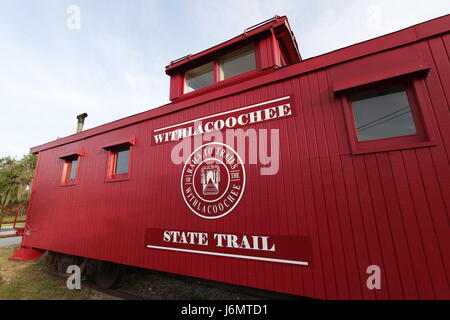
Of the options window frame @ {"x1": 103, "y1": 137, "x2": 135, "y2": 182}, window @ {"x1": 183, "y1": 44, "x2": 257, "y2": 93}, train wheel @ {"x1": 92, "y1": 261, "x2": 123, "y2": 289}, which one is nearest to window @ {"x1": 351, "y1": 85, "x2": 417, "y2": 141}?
window @ {"x1": 183, "y1": 44, "x2": 257, "y2": 93}

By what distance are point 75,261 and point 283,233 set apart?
6.26 meters

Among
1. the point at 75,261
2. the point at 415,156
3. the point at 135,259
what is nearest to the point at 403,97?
the point at 415,156

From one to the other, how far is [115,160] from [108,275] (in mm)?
3128

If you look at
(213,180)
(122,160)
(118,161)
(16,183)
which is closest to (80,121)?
(118,161)

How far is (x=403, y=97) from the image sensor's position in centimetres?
246

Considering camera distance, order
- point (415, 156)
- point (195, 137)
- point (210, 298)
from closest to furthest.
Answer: point (415, 156)
point (195, 137)
point (210, 298)

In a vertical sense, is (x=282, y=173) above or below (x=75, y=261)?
above

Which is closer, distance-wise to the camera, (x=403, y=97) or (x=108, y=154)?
(x=403, y=97)

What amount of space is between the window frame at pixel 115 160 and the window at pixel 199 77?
6.81ft

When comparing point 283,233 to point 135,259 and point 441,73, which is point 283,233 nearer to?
point 441,73

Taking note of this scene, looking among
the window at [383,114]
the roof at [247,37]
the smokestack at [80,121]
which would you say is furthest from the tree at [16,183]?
the window at [383,114]

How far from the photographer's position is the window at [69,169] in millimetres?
5930

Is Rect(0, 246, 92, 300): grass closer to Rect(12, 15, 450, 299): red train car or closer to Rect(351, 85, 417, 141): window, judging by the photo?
Rect(12, 15, 450, 299): red train car

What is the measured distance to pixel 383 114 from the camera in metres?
2.51
